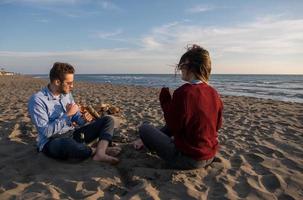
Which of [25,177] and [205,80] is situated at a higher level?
[205,80]

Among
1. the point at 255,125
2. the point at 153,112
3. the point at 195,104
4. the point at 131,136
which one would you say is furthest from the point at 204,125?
the point at 153,112

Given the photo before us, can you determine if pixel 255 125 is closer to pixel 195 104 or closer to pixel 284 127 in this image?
pixel 284 127

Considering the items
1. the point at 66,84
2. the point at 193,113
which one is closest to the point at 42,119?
the point at 66,84

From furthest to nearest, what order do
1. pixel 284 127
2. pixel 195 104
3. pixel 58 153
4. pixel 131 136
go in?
1. pixel 284 127
2. pixel 131 136
3. pixel 58 153
4. pixel 195 104

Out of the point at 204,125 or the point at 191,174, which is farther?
the point at 191,174

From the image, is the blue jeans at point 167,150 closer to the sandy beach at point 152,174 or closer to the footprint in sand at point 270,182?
the sandy beach at point 152,174

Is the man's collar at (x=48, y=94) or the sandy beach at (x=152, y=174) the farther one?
the man's collar at (x=48, y=94)

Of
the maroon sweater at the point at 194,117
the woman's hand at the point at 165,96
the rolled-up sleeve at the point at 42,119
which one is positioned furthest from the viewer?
the rolled-up sleeve at the point at 42,119

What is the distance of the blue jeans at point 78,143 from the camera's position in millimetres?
4574

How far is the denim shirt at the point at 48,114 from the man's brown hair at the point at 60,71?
247 millimetres

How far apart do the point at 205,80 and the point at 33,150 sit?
2.74 metres

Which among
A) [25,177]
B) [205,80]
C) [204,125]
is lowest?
Answer: [25,177]

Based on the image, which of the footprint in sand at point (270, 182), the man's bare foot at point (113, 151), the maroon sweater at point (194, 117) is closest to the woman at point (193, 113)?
the maroon sweater at point (194, 117)

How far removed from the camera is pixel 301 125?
25.6 feet
